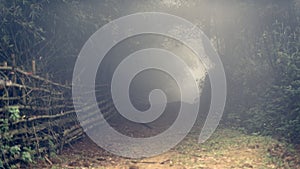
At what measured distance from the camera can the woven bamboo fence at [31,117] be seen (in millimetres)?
5887

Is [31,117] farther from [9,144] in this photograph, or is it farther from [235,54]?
[235,54]

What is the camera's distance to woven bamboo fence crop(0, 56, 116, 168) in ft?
19.3

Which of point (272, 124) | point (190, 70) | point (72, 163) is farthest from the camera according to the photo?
point (190, 70)

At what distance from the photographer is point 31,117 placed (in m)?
6.83

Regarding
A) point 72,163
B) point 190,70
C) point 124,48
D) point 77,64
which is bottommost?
point 72,163

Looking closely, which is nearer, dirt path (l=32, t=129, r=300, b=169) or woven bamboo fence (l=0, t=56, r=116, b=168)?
woven bamboo fence (l=0, t=56, r=116, b=168)

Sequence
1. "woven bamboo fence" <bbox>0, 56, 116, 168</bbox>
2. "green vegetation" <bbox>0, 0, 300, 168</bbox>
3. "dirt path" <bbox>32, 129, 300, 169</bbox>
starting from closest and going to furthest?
"woven bamboo fence" <bbox>0, 56, 116, 168</bbox>, "dirt path" <bbox>32, 129, 300, 169</bbox>, "green vegetation" <bbox>0, 0, 300, 168</bbox>

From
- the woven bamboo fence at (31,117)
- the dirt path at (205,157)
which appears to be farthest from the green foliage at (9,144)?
the dirt path at (205,157)

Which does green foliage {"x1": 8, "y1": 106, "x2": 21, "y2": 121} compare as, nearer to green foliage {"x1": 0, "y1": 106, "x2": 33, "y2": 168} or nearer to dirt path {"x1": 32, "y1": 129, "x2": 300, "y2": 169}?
green foliage {"x1": 0, "y1": 106, "x2": 33, "y2": 168}

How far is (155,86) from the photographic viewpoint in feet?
80.5

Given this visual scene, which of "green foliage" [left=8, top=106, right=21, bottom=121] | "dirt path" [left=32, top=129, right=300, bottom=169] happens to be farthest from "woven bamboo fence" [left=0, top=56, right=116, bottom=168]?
"dirt path" [left=32, top=129, right=300, bottom=169]

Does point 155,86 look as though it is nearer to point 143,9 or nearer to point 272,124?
point 143,9

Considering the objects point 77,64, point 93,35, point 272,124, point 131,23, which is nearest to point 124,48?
point 131,23

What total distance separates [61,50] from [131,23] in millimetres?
5000
